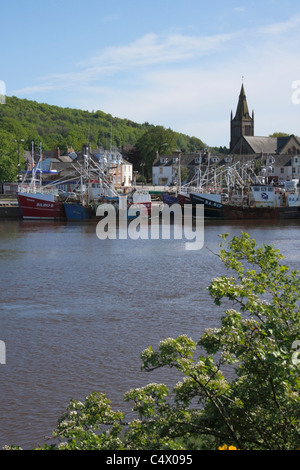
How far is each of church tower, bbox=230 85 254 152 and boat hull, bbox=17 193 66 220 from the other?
7796 centimetres

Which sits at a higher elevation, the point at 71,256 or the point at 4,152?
the point at 4,152

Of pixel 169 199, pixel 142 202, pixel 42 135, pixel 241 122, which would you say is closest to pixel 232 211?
pixel 169 199

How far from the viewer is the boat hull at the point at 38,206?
6969 centimetres

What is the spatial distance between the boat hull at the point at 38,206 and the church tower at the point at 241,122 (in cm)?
7796

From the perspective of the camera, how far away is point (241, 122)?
141 metres

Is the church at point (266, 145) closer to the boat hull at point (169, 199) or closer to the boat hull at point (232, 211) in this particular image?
the boat hull at point (169, 199)

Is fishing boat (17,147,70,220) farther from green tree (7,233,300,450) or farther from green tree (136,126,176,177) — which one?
green tree (7,233,300,450)

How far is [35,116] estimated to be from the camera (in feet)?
621

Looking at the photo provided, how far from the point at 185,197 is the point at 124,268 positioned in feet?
138

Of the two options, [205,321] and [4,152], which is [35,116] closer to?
[4,152]


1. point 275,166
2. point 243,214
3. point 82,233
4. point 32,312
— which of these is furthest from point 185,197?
point 32,312

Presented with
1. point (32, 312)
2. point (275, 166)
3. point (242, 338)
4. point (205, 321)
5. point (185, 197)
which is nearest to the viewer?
point (242, 338)

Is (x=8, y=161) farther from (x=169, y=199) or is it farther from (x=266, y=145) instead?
(x=266, y=145)

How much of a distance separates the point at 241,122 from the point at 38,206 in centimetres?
8113
